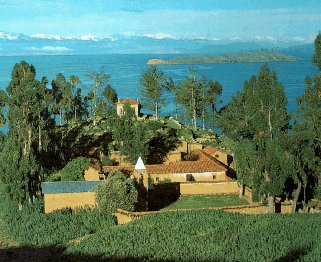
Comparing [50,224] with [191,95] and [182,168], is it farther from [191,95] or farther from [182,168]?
[191,95]

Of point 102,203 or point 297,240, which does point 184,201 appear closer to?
point 102,203

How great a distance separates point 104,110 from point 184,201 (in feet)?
109

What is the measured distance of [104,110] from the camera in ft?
217

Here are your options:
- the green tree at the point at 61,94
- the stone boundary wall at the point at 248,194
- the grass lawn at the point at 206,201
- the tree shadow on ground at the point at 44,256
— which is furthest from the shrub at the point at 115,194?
the green tree at the point at 61,94

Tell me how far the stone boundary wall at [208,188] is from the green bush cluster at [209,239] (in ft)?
20.5

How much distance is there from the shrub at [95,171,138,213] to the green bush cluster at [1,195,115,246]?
0.71 m

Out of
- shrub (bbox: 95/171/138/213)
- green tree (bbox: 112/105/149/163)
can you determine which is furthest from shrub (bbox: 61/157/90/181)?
green tree (bbox: 112/105/149/163)

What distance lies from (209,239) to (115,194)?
21.6 feet

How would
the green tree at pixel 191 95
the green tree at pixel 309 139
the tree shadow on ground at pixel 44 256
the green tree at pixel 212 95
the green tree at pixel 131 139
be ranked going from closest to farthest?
the tree shadow on ground at pixel 44 256
the green tree at pixel 309 139
the green tree at pixel 131 139
the green tree at pixel 191 95
the green tree at pixel 212 95

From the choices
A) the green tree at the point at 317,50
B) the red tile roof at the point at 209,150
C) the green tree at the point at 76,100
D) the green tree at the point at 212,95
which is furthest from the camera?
the green tree at the point at 212,95

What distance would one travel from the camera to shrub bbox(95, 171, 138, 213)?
29734 mm

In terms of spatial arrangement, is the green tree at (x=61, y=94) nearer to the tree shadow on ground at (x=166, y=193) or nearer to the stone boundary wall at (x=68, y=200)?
the tree shadow on ground at (x=166, y=193)

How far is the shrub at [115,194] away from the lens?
97.6 ft

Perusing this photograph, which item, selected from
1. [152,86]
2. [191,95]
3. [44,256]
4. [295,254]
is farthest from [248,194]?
[152,86]
